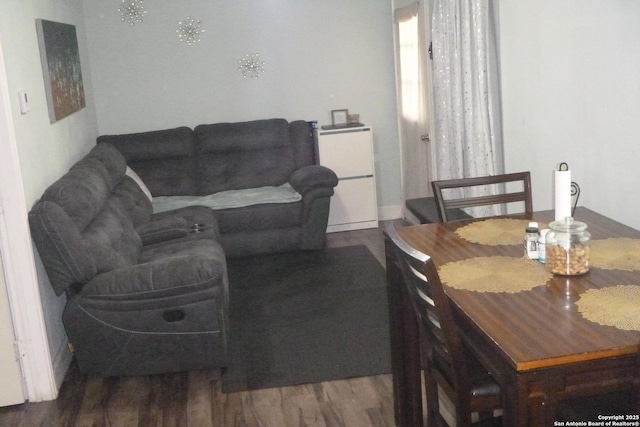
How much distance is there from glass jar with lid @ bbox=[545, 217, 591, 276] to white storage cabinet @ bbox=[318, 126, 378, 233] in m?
3.80

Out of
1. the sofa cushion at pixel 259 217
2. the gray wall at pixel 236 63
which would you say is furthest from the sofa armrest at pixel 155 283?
the gray wall at pixel 236 63

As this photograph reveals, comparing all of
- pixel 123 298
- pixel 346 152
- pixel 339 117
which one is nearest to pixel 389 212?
pixel 346 152

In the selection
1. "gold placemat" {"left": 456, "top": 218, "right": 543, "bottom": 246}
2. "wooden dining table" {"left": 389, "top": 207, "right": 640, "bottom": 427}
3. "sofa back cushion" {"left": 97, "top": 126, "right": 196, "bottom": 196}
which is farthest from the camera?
"sofa back cushion" {"left": 97, "top": 126, "right": 196, "bottom": 196}

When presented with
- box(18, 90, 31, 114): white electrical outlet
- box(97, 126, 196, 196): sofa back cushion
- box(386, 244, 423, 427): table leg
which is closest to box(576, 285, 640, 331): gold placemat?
box(386, 244, 423, 427): table leg

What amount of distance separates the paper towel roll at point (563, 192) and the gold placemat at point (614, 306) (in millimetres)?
362

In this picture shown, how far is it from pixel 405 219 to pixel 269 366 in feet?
10.0

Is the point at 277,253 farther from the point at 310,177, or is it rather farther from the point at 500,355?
the point at 500,355

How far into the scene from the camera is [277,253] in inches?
212

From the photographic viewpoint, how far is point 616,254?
7.32ft

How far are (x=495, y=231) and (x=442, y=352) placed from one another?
0.75m

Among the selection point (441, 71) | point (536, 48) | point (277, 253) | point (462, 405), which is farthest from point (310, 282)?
point (462, 405)

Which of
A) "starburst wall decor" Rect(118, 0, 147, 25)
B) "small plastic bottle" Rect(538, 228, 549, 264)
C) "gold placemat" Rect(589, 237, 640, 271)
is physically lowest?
"gold placemat" Rect(589, 237, 640, 271)

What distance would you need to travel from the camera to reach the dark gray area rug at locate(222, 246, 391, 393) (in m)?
3.38

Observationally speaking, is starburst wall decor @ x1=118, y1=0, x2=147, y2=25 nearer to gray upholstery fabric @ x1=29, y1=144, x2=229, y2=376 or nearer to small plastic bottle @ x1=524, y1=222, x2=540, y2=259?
gray upholstery fabric @ x1=29, y1=144, x2=229, y2=376
